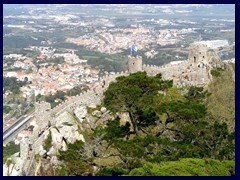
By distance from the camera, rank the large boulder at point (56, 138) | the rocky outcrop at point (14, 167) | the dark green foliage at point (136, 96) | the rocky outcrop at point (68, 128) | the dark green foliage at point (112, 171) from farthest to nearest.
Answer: the rocky outcrop at point (68, 128), the large boulder at point (56, 138), the dark green foliage at point (136, 96), the rocky outcrop at point (14, 167), the dark green foliage at point (112, 171)

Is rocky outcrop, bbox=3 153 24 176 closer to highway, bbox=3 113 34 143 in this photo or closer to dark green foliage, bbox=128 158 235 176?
dark green foliage, bbox=128 158 235 176

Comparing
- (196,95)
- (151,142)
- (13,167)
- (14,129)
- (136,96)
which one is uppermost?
(136,96)

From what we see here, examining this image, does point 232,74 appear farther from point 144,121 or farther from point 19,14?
point 19,14

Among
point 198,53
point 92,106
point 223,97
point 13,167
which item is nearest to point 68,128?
point 92,106

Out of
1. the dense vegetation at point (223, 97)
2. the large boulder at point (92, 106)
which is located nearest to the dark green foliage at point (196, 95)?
the dense vegetation at point (223, 97)

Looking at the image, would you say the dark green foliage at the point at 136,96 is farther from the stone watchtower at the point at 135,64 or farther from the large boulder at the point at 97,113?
the stone watchtower at the point at 135,64

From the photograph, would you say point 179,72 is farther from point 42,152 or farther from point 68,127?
point 42,152
